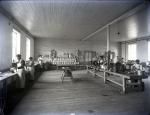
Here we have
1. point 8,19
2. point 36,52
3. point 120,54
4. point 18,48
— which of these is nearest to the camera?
point 8,19

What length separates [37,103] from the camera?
3504 millimetres

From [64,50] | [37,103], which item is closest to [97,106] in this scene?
[37,103]

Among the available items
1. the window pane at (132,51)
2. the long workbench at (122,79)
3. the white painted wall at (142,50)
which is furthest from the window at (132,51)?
the long workbench at (122,79)

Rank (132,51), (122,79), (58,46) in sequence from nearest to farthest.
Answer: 1. (122,79)
2. (58,46)
3. (132,51)

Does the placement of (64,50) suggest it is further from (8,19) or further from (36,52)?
(8,19)

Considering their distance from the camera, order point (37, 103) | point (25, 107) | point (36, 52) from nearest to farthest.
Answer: point (25, 107) → point (37, 103) → point (36, 52)

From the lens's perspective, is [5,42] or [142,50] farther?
[142,50]

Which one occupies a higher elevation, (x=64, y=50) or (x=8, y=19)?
(x=8, y=19)

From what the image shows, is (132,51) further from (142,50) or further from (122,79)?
(122,79)


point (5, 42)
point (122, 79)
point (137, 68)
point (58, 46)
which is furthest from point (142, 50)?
point (5, 42)

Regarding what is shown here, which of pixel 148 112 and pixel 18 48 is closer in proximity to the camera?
pixel 148 112

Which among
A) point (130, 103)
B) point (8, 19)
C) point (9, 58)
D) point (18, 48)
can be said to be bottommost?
point (130, 103)

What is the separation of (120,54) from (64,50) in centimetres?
704

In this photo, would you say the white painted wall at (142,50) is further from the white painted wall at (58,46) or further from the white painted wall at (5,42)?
the white painted wall at (5,42)
